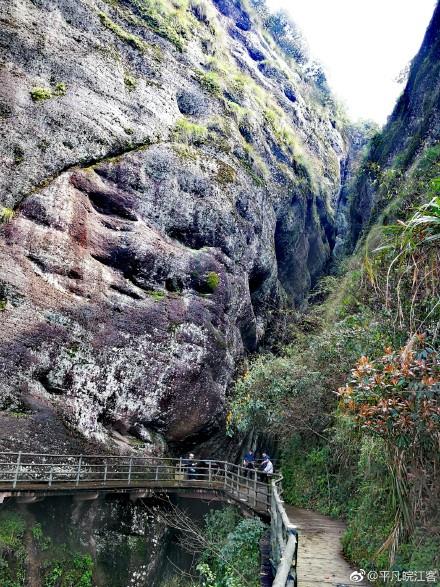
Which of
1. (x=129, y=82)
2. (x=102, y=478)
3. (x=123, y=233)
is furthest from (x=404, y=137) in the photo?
(x=102, y=478)

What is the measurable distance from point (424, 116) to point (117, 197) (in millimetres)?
14568

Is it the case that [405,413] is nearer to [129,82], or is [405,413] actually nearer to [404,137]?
[129,82]

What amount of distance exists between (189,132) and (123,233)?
25.1 ft

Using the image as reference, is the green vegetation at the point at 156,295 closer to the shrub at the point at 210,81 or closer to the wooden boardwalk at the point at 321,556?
the wooden boardwalk at the point at 321,556

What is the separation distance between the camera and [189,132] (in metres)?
21.6

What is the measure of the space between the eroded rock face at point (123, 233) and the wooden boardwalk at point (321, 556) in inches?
244

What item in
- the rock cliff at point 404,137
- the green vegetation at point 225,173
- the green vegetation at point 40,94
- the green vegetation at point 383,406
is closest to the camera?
the green vegetation at point 383,406

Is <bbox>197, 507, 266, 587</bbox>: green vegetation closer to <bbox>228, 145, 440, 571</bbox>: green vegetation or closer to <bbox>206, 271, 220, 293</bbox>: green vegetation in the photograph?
<bbox>228, 145, 440, 571</bbox>: green vegetation

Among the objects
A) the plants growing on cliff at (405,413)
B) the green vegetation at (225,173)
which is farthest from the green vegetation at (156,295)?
the plants growing on cliff at (405,413)

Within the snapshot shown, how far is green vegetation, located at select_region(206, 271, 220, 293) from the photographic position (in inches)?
714

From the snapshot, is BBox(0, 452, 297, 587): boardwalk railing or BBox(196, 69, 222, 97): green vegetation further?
BBox(196, 69, 222, 97): green vegetation

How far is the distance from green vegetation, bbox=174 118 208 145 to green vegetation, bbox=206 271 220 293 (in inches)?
280

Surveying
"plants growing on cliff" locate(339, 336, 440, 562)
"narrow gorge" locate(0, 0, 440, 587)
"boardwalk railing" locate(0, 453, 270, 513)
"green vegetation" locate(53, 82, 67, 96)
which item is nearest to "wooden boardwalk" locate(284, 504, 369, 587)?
"narrow gorge" locate(0, 0, 440, 587)

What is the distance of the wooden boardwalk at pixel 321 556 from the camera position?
6.36 meters
